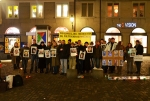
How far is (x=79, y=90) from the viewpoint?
10367 mm

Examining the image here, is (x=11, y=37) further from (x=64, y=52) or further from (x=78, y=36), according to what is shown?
(x=64, y=52)

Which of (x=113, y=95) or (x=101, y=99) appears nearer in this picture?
(x=101, y=99)

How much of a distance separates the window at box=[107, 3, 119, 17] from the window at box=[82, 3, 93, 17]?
2.17 metres

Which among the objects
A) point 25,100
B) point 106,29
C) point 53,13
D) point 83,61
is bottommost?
point 25,100

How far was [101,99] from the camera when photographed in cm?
885

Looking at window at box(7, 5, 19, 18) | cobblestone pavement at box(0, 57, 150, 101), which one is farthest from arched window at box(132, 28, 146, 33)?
cobblestone pavement at box(0, 57, 150, 101)

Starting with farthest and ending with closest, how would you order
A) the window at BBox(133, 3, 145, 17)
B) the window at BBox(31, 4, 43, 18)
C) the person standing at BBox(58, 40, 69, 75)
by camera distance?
the window at BBox(31, 4, 43, 18) → the window at BBox(133, 3, 145, 17) → the person standing at BBox(58, 40, 69, 75)

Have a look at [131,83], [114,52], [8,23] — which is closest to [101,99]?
[131,83]

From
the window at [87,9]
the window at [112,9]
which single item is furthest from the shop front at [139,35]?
the window at [87,9]

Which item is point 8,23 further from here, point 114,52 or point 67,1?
point 114,52

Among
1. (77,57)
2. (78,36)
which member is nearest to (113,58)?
(77,57)

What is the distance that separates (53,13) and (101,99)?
81.6 feet

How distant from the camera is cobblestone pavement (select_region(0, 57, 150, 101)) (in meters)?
9.02

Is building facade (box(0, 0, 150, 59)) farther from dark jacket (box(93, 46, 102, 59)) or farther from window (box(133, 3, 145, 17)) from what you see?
dark jacket (box(93, 46, 102, 59))
